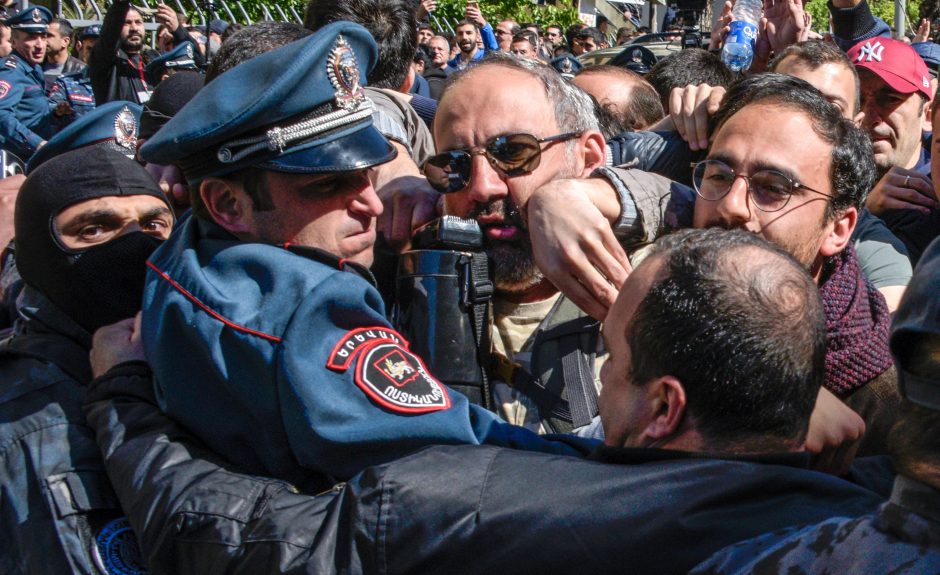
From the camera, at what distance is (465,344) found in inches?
84.6

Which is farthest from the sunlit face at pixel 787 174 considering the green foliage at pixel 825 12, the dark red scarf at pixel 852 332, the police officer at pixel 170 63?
the green foliage at pixel 825 12

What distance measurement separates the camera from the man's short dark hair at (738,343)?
145 centimetres

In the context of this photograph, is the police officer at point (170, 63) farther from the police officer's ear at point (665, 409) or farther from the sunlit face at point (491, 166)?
the police officer's ear at point (665, 409)

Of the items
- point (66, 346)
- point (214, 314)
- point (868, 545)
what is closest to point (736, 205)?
point (214, 314)

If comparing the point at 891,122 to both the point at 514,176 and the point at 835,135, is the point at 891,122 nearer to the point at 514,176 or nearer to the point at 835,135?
the point at 835,135

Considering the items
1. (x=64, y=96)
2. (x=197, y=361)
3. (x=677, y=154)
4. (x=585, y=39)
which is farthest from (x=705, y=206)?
(x=585, y=39)

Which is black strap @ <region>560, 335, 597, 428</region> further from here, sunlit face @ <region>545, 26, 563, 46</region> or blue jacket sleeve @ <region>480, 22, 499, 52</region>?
sunlit face @ <region>545, 26, 563, 46</region>

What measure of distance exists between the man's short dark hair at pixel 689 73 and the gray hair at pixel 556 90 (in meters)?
2.05

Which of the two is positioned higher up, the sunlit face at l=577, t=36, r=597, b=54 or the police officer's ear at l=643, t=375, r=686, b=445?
the police officer's ear at l=643, t=375, r=686, b=445

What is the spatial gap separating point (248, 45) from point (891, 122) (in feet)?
8.26

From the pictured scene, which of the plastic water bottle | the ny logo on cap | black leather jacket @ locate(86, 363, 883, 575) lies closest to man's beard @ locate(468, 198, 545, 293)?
black leather jacket @ locate(86, 363, 883, 575)

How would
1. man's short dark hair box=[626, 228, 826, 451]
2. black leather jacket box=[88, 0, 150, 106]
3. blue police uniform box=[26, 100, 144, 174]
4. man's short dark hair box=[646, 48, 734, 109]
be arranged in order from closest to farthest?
man's short dark hair box=[626, 228, 826, 451], blue police uniform box=[26, 100, 144, 174], man's short dark hair box=[646, 48, 734, 109], black leather jacket box=[88, 0, 150, 106]

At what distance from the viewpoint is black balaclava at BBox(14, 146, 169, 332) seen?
84.5 inches

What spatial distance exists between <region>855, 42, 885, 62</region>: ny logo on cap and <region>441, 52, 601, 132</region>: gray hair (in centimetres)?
176
